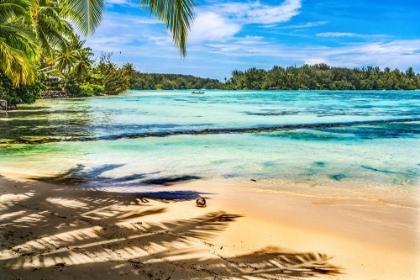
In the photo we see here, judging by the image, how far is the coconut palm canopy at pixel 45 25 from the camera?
547 cm

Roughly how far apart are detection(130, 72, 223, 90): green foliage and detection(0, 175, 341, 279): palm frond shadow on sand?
A: 132869 millimetres

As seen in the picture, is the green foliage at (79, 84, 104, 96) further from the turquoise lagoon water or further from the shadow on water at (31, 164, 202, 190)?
the shadow on water at (31, 164, 202, 190)

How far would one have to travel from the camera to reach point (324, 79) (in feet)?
422

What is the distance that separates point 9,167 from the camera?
7898 mm

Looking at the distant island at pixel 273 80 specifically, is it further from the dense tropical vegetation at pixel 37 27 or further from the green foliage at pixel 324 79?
the dense tropical vegetation at pixel 37 27

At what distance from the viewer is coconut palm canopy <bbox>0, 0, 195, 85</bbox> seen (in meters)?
5.47

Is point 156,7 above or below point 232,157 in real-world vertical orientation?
above

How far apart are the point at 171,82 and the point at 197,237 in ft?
502

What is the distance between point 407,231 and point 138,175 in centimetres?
502

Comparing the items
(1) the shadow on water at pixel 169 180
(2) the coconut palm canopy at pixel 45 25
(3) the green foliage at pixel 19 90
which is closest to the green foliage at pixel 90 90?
(3) the green foliage at pixel 19 90

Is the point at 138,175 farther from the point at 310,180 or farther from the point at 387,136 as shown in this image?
the point at 387,136

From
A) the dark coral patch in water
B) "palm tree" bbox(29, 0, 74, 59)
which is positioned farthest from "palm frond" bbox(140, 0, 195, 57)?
"palm tree" bbox(29, 0, 74, 59)

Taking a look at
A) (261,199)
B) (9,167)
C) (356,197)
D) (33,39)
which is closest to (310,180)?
(356,197)

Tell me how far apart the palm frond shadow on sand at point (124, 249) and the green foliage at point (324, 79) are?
129202 millimetres
